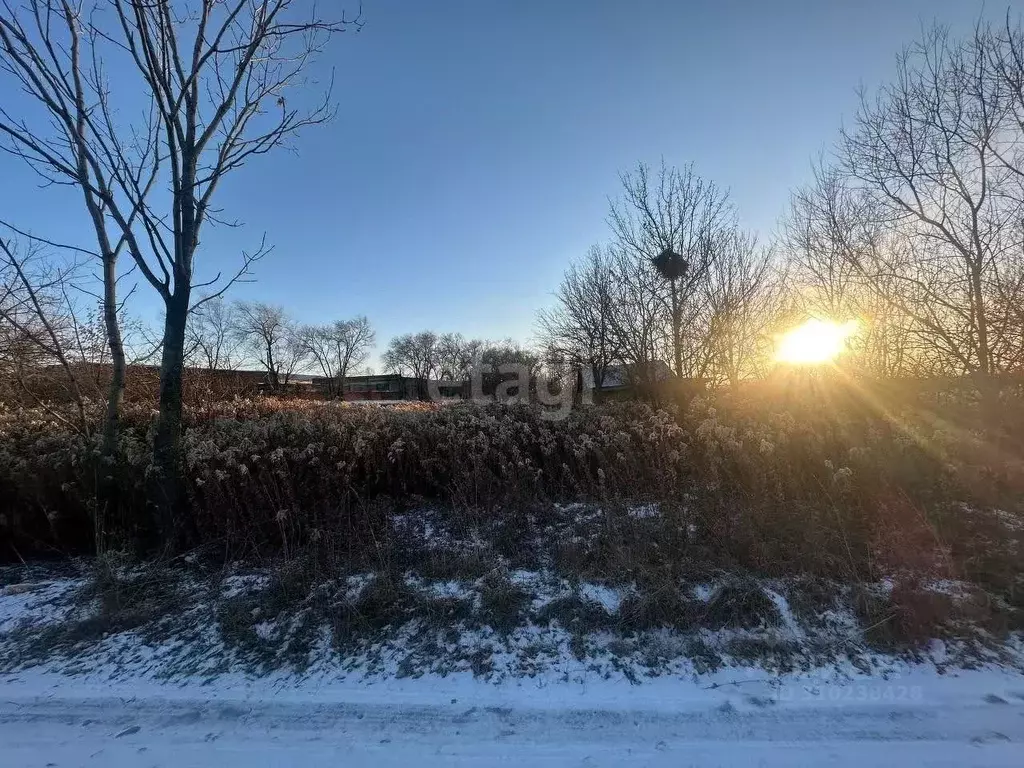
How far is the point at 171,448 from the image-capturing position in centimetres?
475

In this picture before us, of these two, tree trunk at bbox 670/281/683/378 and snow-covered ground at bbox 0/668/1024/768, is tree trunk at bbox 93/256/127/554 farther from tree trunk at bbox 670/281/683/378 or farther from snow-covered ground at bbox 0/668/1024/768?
tree trunk at bbox 670/281/683/378

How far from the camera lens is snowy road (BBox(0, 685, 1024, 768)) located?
2.34m

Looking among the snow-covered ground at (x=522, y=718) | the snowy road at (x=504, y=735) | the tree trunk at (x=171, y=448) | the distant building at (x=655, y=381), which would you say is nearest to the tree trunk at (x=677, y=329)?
the distant building at (x=655, y=381)

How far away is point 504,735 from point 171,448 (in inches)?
164

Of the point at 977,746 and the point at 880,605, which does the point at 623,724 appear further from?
the point at 880,605

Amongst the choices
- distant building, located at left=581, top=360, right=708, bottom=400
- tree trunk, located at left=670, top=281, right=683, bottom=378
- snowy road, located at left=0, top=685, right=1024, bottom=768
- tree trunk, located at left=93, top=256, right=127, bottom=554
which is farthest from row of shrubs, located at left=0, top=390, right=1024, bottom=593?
tree trunk, located at left=670, top=281, right=683, bottom=378

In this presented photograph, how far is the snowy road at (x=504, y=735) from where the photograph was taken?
2.34m

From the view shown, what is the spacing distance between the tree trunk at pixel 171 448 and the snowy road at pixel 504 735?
2.01 m

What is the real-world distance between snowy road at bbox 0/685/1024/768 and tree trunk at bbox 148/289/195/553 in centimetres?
201

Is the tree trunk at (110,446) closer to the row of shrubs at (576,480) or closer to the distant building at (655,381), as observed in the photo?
the row of shrubs at (576,480)

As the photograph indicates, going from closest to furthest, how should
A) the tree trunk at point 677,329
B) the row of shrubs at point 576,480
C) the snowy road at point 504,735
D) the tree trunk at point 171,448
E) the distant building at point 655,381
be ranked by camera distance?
the snowy road at point 504,735, the row of shrubs at point 576,480, the tree trunk at point 171,448, the distant building at point 655,381, the tree trunk at point 677,329

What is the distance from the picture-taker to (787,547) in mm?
3951

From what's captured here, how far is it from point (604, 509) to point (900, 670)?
2473 mm

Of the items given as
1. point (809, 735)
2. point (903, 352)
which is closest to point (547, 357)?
point (903, 352)
